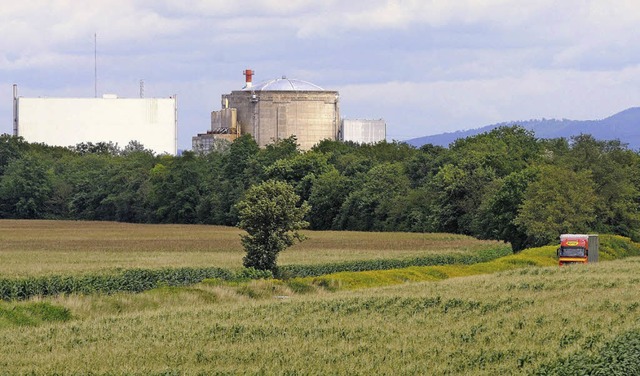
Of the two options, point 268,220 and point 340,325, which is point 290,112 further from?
point 340,325

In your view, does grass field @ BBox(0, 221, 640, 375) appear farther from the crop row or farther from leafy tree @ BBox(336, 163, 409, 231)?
leafy tree @ BBox(336, 163, 409, 231)

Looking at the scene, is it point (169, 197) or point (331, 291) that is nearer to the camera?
point (331, 291)

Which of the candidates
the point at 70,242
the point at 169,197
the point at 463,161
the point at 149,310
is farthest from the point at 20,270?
the point at 169,197

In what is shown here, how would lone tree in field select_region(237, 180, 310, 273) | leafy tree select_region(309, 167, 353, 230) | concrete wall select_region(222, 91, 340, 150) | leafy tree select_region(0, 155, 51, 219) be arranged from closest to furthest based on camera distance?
1. lone tree in field select_region(237, 180, 310, 273)
2. leafy tree select_region(309, 167, 353, 230)
3. leafy tree select_region(0, 155, 51, 219)
4. concrete wall select_region(222, 91, 340, 150)

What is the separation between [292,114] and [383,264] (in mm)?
116708

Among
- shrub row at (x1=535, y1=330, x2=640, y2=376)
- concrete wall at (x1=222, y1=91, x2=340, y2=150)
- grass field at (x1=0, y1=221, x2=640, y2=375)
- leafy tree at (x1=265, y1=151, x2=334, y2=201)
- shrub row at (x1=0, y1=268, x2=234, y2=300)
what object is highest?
concrete wall at (x1=222, y1=91, x2=340, y2=150)

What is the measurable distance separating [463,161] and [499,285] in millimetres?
68510

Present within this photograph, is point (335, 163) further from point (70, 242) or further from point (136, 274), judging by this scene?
point (136, 274)

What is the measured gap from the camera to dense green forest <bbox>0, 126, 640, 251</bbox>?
311ft

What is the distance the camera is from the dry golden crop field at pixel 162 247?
7188 cm

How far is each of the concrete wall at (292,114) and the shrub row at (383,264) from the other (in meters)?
101

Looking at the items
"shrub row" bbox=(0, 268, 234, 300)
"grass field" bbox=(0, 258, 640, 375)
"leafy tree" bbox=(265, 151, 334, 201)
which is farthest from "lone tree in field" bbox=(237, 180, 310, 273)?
"leafy tree" bbox=(265, 151, 334, 201)

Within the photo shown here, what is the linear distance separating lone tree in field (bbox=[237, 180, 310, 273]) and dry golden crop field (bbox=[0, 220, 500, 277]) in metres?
7.79

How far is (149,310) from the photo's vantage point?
42.2 metres
